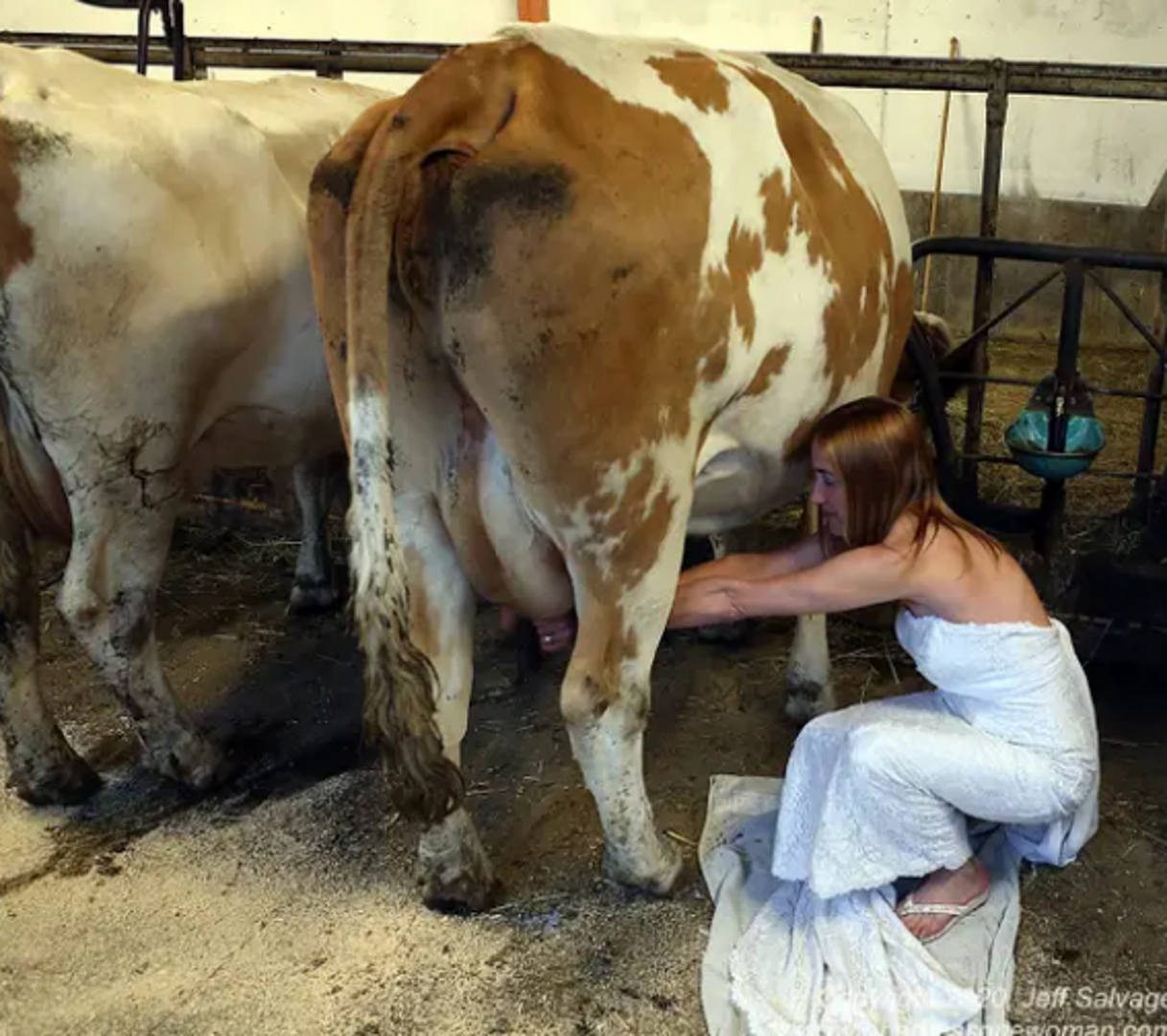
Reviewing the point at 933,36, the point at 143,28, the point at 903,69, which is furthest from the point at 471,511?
the point at 933,36

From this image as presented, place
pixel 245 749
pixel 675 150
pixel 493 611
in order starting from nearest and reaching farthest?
pixel 675 150, pixel 245 749, pixel 493 611

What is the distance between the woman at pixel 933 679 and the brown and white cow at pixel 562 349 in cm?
26

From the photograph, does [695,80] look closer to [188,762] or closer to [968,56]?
[188,762]

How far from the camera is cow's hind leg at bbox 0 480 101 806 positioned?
285 centimetres

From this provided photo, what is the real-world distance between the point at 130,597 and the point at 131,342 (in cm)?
63

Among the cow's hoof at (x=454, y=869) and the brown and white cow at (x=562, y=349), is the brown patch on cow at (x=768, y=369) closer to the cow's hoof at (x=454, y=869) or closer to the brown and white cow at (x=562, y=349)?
the brown and white cow at (x=562, y=349)

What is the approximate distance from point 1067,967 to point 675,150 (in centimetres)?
175

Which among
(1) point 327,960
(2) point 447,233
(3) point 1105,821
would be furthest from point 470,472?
(3) point 1105,821

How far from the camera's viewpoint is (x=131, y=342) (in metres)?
2.55

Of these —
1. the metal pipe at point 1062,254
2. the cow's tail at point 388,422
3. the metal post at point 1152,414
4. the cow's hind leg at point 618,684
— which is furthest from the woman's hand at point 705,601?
the metal post at point 1152,414

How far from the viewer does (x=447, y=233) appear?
6.36 feet

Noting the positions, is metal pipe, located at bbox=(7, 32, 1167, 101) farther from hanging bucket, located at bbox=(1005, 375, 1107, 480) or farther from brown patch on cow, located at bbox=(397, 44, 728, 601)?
brown patch on cow, located at bbox=(397, 44, 728, 601)

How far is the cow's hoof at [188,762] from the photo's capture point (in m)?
3.01

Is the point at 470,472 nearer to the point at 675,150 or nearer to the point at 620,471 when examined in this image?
the point at 620,471
